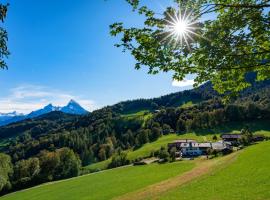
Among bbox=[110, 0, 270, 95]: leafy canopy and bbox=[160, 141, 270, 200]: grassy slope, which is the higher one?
bbox=[110, 0, 270, 95]: leafy canopy

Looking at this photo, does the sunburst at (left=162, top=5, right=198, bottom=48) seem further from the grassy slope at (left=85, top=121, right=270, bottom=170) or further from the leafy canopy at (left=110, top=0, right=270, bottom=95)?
the grassy slope at (left=85, top=121, right=270, bottom=170)

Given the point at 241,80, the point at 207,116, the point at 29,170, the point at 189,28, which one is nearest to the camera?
the point at 189,28

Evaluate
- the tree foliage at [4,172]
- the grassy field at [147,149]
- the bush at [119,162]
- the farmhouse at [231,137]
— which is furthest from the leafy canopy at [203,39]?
the farmhouse at [231,137]

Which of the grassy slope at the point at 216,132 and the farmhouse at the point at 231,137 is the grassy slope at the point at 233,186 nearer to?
the farmhouse at the point at 231,137

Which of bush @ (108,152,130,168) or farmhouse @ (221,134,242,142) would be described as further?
farmhouse @ (221,134,242,142)

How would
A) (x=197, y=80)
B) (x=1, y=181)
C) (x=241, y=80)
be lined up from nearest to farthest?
(x=197, y=80)
(x=241, y=80)
(x=1, y=181)

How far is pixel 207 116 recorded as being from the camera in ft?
582

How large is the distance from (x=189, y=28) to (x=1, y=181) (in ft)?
345

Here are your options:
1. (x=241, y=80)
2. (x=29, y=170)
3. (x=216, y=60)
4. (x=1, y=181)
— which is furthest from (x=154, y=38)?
(x=29, y=170)

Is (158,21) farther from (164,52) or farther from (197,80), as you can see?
(197,80)

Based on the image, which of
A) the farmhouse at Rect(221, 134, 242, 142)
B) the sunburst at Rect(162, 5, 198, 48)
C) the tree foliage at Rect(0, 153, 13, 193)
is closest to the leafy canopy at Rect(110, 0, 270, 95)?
the sunburst at Rect(162, 5, 198, 48)

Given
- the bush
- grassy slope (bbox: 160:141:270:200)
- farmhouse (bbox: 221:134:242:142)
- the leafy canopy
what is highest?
the leafy canopy

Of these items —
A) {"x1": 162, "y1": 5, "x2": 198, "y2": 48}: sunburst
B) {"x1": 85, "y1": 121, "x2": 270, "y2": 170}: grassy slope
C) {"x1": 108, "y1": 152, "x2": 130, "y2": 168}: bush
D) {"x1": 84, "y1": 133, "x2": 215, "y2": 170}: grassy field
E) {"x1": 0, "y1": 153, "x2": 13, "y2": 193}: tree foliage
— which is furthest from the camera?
{"x1": 85, "y1": 121, "x2": 270, "y2": 170}: grassy slope

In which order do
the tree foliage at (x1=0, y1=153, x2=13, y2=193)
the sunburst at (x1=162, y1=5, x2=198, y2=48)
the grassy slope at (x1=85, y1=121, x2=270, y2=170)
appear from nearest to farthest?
the sunburst at (x1=162, y1=5, x2=198, y2=48) → the tree foliage at (x1=0, y1=153, x2=13, y2=193) → the grassy slope at (x1=85, y1=121, x2=270, y2=170)
